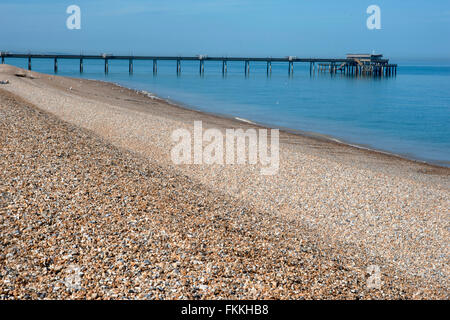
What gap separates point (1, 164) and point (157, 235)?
3596 millimetres

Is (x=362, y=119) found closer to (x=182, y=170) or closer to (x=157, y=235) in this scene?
(x=182, y=170)

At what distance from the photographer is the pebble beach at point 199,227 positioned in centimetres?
480

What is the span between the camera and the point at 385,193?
9867mm

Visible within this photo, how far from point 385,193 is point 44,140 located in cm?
764

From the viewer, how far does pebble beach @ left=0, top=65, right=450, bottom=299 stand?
4.80m

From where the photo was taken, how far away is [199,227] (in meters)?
6.26

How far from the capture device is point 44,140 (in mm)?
9477
